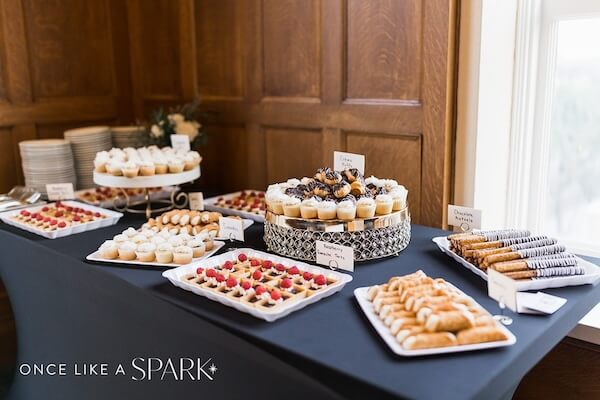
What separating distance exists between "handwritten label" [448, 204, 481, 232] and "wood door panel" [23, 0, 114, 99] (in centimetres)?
197

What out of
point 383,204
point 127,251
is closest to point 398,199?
point 383,204

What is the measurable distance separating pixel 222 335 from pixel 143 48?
82.8 inches

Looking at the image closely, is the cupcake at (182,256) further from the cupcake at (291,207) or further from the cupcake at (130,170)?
the cupcake at (130,170)

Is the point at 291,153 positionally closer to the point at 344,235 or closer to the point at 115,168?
the point at 115,168

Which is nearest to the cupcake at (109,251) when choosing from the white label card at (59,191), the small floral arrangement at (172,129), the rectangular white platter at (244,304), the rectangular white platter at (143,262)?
the rectangular white platter at (143,262)

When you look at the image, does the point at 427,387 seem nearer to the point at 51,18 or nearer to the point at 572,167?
the point at 572,167

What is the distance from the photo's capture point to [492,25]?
1824 millimetres

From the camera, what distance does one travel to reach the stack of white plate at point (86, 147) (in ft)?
8.45

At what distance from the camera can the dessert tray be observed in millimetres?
1040

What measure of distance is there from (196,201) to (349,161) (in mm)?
602

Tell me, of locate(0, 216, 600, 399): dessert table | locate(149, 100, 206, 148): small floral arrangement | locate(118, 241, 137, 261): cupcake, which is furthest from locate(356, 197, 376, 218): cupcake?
locate(149, 100, 206, 148): small floral arrangement

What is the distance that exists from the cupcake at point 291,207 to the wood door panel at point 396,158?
600mm

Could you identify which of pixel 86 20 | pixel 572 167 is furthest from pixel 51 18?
pixel 572 167

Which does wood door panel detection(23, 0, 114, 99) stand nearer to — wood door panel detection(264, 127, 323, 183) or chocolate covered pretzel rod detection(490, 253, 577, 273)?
wood door panel detection(264, 127, 323, 183)
